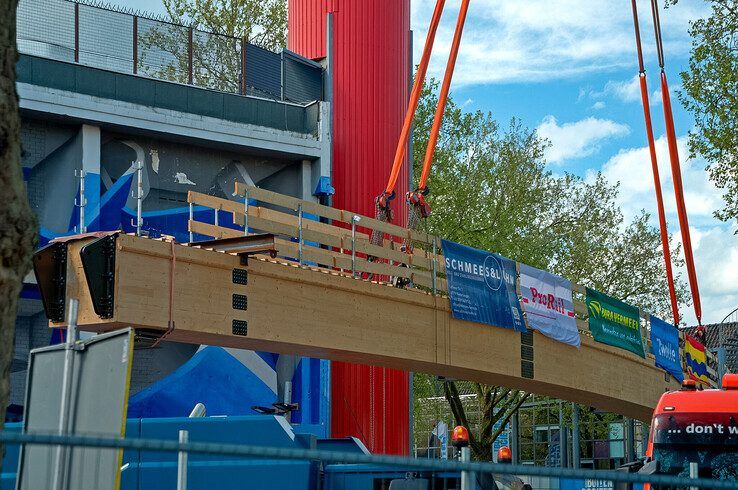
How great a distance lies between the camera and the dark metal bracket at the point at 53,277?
16.5 metres

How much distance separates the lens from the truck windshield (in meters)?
15.7

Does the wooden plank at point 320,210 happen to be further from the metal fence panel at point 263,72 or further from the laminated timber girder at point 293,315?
the metal fence panel at point 263,72

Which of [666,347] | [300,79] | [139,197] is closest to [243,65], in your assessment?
[300,79]

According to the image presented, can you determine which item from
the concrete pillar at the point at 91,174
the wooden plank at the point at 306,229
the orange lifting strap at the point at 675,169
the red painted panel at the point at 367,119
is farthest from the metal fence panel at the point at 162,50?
the orange lifting strap at the point at 675,169

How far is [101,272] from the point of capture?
53.7 ft

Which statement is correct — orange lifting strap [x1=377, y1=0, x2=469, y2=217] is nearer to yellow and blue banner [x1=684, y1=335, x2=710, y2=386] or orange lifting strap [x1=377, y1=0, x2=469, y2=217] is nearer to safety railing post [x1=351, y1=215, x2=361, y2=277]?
safety railing post [x1=351, y1=215, x2=361, y2=277]

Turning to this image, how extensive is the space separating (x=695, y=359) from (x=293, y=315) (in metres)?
17.2

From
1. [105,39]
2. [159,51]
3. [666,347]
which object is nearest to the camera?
[105,39]

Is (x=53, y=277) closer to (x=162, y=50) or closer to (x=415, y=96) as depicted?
(x=415, y=96)

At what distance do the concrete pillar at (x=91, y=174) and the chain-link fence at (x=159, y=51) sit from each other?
65.1 inches

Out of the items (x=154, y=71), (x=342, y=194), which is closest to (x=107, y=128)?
(x=154, y=71)

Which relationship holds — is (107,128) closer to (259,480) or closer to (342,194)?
(342,194)

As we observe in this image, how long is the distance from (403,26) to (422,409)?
23.3 metres

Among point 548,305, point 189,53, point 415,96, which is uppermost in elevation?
point 189,53
